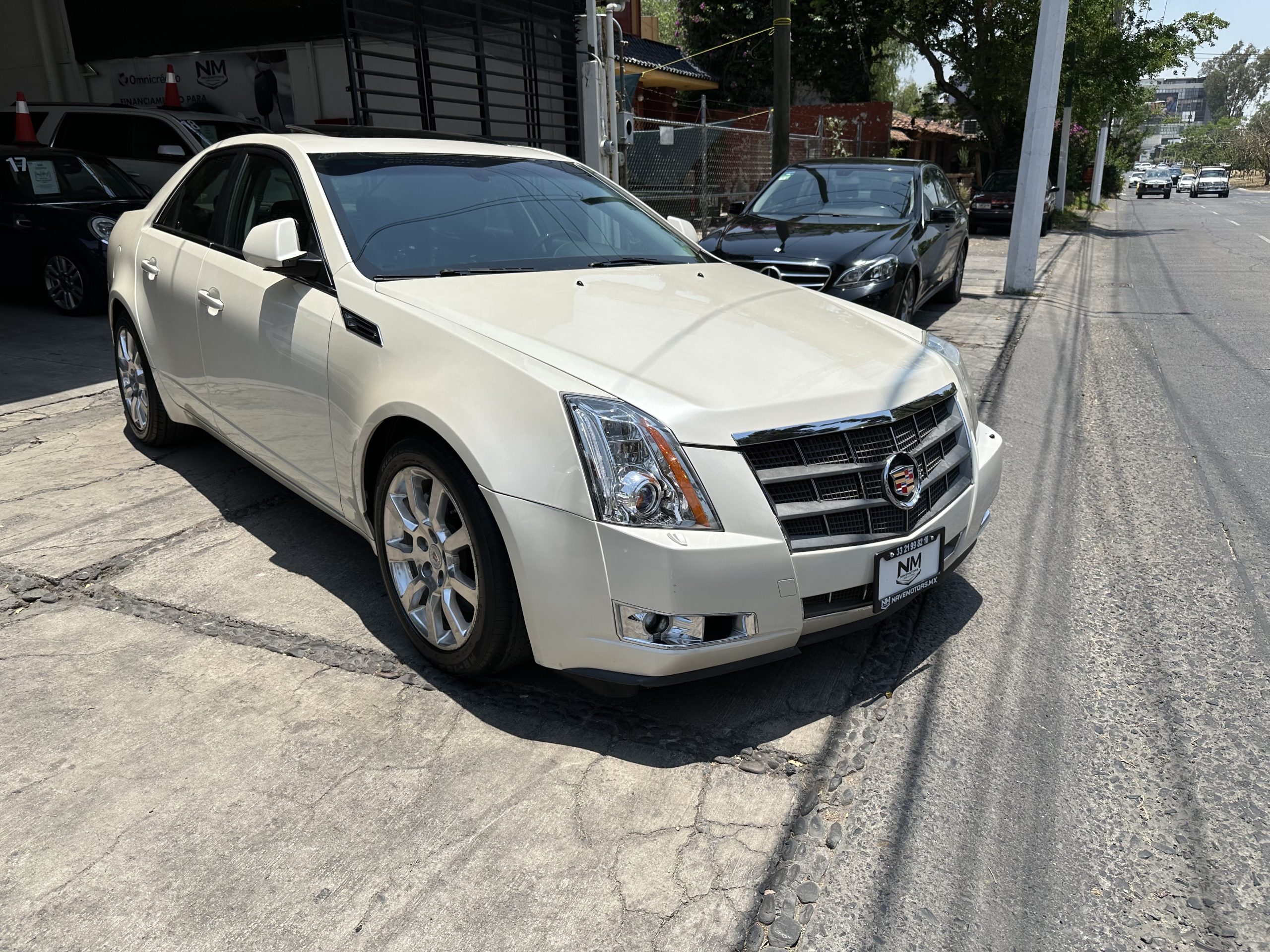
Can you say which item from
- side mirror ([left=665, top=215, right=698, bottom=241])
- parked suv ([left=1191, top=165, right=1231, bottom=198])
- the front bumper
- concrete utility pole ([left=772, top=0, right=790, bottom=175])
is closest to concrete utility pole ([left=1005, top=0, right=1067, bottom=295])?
concrete utility pole ([left=772, top=0, right=790, bottom=175])

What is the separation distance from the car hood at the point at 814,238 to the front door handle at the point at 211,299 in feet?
15.2

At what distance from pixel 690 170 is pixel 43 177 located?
9912mm

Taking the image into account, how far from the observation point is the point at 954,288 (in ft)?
35.8

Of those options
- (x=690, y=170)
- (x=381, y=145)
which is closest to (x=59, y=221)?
(x=381, y=145)

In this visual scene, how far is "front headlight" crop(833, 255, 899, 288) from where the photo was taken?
725cm

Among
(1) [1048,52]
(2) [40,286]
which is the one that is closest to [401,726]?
(2) [40,286]

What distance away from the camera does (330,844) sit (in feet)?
7.56

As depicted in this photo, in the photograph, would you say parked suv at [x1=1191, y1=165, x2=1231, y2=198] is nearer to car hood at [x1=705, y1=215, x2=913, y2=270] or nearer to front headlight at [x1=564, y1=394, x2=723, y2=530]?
car hood at [x1=705, y1=215, x2=913, y2=270]

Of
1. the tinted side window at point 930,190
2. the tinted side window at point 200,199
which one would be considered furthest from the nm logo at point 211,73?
the tinted side window at point 200,199

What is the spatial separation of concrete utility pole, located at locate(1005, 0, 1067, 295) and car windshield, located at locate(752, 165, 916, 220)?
9.58 ft

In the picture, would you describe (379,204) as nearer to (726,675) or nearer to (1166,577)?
(726,675)

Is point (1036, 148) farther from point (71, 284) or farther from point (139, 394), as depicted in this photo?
point (71, 284)

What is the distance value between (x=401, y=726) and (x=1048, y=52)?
11146 millimetres

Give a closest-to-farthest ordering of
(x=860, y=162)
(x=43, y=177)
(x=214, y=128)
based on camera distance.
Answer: (x=43, y=177), (x=860, y=162), (x=214, y=128)
